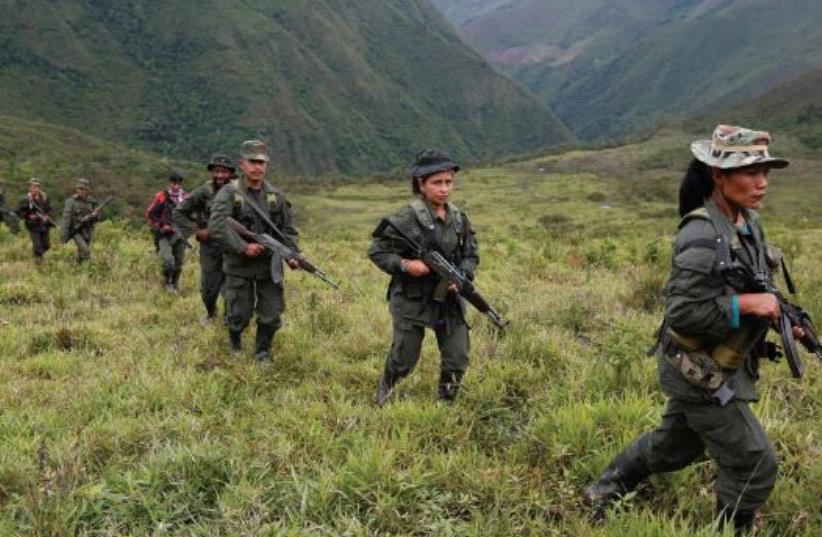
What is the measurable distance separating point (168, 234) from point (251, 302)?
4869 millimetres

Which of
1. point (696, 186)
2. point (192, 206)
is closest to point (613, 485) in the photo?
point (696, 186)

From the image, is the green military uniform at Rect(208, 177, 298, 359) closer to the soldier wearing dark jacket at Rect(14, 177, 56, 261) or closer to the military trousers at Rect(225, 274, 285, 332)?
the military trousers at Rect(225, 274, 285, 332)

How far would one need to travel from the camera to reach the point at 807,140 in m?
96.7

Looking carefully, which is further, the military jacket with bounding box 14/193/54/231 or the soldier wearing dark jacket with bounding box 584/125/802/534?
the military jacket with bounding box 14/193/54/231

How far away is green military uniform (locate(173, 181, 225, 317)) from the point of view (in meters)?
9.24

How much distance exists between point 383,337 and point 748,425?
4.83m

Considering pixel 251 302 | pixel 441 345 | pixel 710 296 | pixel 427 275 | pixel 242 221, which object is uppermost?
pixel 242 221

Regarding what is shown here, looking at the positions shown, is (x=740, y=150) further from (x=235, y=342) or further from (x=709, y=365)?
(x=235, y=342)

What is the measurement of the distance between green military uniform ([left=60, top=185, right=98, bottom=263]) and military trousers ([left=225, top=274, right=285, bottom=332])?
706cm

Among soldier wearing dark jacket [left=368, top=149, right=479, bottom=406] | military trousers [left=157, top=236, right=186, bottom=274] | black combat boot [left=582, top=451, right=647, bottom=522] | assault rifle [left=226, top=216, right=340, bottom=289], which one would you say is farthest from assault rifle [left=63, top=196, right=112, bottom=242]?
black combat boot [left=582, top=451, right=647, bottom=522]

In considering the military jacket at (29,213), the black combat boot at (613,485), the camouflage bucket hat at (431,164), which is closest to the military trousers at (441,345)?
the camouflage bucket hat at (431,164)

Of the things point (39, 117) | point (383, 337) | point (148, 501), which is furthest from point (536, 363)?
point (39, 117)

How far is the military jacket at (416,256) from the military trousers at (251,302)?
199 cm

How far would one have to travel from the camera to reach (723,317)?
131 inches
